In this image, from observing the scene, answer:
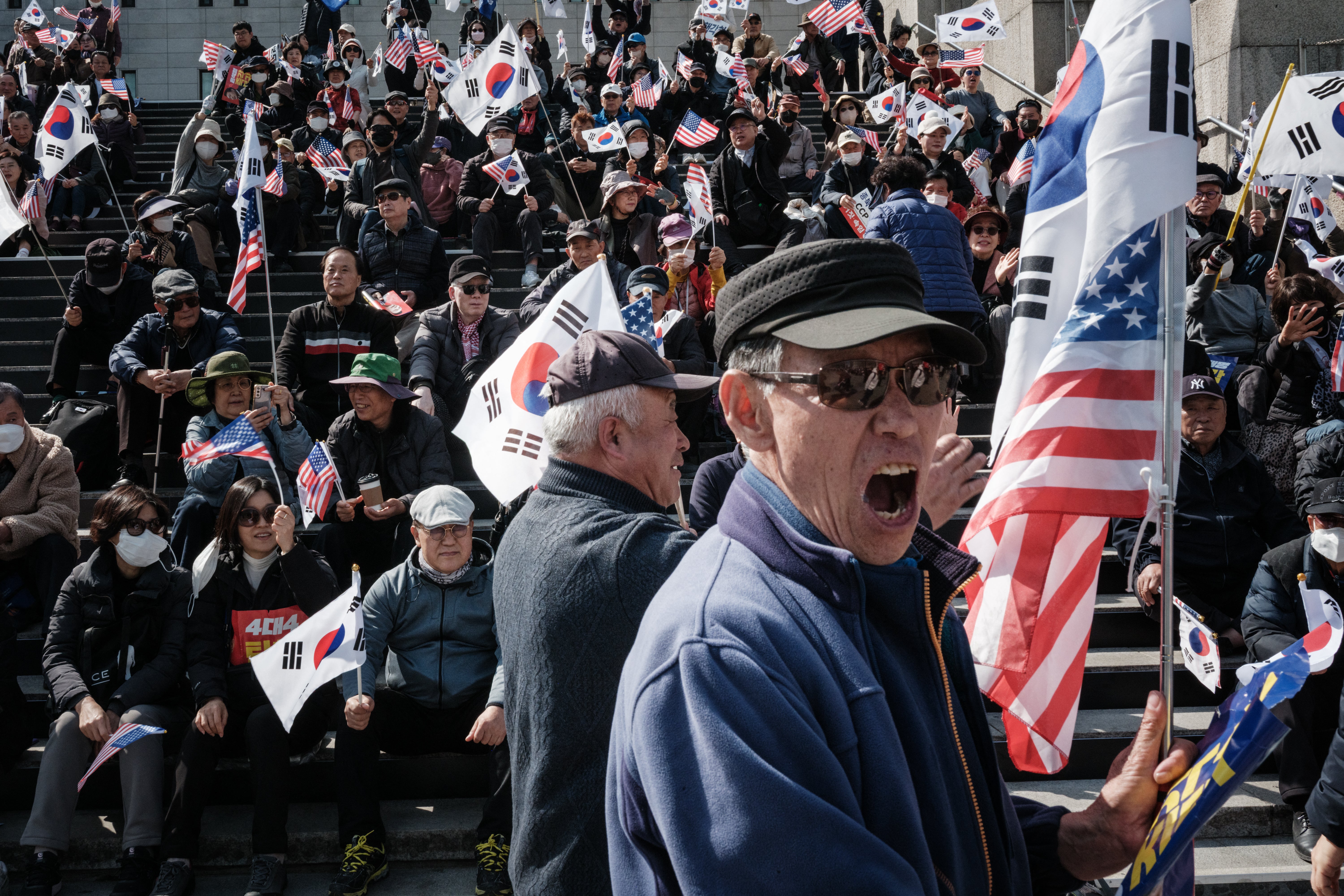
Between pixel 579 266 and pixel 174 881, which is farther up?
pixel 579 266

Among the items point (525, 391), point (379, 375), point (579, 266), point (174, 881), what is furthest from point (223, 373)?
point (174, 881)

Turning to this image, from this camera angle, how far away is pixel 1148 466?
2908 mm

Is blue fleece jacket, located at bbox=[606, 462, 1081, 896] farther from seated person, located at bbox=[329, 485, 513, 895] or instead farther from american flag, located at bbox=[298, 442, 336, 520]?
american flag, located at bbox=[298, 442, 336, 520]

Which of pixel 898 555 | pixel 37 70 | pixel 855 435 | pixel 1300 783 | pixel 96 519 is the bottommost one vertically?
pixel 1300 783

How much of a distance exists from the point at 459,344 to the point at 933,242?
344 cm

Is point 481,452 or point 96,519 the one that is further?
point 96,519

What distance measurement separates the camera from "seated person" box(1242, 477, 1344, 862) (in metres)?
5.02

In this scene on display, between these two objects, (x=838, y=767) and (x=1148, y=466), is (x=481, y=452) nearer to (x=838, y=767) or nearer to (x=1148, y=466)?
(x=1148, y=466)

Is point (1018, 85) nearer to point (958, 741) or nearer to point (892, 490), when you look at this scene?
point (892, 490)

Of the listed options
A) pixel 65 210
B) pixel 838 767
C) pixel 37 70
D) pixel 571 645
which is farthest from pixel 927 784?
pixel 37 70

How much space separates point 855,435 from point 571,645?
957 mm

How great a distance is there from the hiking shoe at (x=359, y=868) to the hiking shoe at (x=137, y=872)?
0.76 meters

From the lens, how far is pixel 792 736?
1.31 m

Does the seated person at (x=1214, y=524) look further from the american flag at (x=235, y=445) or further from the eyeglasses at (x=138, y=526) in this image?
the eyeglasses at (x=138, y=526)
